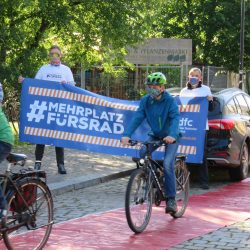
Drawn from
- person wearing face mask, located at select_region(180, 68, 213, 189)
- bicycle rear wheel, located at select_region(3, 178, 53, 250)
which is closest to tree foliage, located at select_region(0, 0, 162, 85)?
person wearing face mask, located at select_region(180, 68, 213, 189)

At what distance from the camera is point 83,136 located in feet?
36.8

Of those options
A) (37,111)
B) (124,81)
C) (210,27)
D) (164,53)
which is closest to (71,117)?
(37,111)

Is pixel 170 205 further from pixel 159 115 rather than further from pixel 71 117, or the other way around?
pixel 71 117

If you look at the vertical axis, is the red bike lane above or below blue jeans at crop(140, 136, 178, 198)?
below

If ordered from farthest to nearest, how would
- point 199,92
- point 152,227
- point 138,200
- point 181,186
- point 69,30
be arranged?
1. point 69,30
2. point 199,92
3. point 181,186
4. point 152,227
5. point 138,200

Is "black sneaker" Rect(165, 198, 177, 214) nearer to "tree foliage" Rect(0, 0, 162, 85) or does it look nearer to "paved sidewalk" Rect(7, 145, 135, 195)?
"paved sidewalk" Rect(7, 145, 135, 195)

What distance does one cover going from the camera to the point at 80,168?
39.3 ft

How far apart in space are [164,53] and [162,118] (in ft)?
70.7

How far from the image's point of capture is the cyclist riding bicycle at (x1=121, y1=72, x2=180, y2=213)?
7707 mm

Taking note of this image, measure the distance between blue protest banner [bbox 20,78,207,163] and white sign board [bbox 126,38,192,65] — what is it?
1751 centimetres

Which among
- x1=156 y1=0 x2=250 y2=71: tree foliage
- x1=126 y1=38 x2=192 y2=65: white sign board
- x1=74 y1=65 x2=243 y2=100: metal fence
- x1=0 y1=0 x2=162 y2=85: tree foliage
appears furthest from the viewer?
x1=156 y1=0 x2=250 y2=71: tree foliage

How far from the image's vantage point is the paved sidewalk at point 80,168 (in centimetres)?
1034

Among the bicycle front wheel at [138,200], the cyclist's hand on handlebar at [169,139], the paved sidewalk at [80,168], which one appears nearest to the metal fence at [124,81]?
the paved sidewalk at [80,168]

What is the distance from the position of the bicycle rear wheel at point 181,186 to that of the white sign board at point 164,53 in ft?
66.7
